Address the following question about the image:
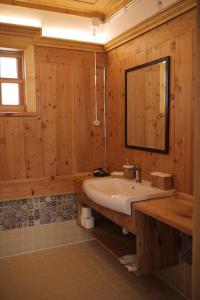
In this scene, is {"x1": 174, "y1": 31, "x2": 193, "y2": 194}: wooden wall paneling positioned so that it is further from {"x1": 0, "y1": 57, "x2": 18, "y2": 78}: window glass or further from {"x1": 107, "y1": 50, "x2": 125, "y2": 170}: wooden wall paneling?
{"x1": 0, "y1": 57, "x2": 18, "y2": 78}: window glass

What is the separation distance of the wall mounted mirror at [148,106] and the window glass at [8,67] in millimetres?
1180

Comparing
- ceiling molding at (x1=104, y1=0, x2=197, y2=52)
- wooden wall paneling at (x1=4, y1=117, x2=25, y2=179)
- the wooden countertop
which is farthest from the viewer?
wooden wall paneling at (x1=4, y1=117, x2=25, y2=179)

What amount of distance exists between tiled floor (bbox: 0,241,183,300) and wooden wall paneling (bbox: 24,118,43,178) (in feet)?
2.94

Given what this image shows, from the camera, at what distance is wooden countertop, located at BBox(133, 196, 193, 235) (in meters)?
1.67

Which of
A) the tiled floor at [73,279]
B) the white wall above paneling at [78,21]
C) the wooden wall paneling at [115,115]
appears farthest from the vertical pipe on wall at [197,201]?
the wooden wall paneling at [115,115]

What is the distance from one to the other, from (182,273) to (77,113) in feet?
6.31

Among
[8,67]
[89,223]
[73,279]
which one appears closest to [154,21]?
[8,67]

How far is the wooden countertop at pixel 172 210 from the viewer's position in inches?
65.7

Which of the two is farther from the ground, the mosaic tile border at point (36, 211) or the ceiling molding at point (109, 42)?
the ceiling molding at point (109, 42)

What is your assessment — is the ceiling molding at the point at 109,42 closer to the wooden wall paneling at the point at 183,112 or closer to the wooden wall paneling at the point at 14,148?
the wooden wall paneling at the point at 183,112

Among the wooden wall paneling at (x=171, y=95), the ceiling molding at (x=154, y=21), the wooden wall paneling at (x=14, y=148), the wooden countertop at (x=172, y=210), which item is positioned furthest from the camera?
the wooden wall paneling at (x=14, y=148)

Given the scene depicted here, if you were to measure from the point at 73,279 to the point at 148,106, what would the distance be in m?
1.71

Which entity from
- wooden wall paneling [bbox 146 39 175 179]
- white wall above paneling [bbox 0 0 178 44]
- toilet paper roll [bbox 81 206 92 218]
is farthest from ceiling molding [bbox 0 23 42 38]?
toilet paper roll [bbox 81 206 92 218]

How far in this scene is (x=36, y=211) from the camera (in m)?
3.09
